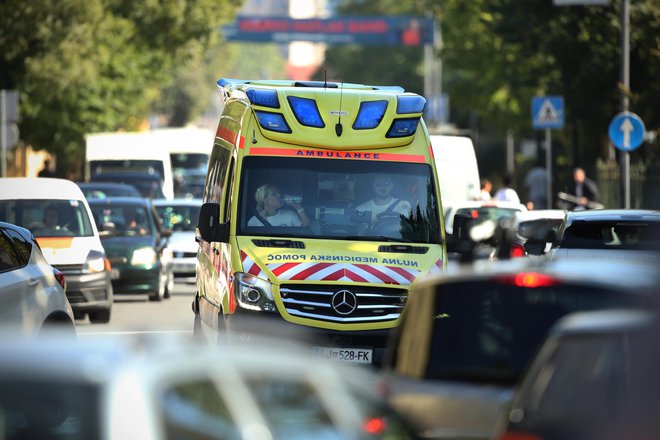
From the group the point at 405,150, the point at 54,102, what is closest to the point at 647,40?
the point at 405,150

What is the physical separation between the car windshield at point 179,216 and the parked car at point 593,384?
2338 cm

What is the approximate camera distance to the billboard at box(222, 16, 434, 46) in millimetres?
81125

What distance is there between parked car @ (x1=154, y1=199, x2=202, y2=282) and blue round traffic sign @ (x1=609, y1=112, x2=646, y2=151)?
23.8ft

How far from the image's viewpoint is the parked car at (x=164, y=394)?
4.44 m

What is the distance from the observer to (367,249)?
13758mm

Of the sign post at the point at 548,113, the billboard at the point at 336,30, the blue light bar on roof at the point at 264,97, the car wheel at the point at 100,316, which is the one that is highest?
the billboard at the point at 336,30

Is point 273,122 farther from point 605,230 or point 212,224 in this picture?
point 605,230

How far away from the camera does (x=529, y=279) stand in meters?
7.11

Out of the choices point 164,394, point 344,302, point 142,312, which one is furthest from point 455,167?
point 164,394

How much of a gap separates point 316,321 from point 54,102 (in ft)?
129

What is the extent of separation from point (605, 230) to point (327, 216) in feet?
8.66

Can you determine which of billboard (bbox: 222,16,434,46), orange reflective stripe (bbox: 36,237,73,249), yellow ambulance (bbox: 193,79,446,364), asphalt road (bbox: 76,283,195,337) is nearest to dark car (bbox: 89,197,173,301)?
asphalt road (bbox: 76,283,195,337)

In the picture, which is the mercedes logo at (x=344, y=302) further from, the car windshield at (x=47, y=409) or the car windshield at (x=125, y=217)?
the car windshield at (x=125, y=217)

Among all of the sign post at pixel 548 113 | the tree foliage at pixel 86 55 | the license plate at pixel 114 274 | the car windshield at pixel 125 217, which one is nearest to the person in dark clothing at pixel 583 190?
the sign post at pixel 548 113
